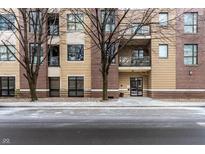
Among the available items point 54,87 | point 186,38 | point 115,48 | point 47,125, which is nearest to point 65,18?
point 115,48

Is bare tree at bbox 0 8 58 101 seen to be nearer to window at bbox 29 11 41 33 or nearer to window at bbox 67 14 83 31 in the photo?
window at bbox 29 11 41 33

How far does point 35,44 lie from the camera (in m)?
Answer: 24.4

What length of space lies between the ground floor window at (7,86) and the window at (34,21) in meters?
4.76

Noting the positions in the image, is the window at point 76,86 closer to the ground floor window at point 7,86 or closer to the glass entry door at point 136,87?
the ground floor window at point 7,86

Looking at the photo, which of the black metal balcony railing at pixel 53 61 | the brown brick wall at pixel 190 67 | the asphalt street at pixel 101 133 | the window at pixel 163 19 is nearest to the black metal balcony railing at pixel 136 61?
the brown brick wall at pixel 190 67

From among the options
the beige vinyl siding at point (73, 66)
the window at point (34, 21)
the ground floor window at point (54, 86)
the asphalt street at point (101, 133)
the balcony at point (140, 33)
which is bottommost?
the asphalt street at point (101, 133)

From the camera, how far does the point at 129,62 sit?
25391 millimetres

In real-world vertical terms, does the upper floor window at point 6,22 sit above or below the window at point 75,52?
above

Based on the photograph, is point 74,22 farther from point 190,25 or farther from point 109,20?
point 190,25

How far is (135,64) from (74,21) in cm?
608

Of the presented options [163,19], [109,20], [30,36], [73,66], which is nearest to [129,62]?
[109,20]

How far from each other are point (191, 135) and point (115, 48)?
1559cm

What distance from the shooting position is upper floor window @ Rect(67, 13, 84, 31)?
2410 cm

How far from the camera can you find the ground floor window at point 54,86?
26.9 metres
